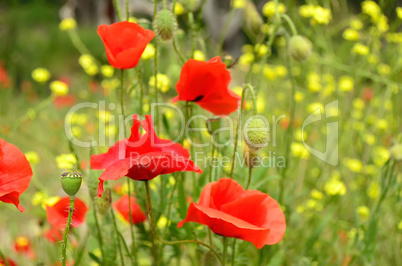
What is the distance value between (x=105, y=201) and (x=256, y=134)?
33 centimetres

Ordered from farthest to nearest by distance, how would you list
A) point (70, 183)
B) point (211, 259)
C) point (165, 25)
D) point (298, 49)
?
1. point (298, 49)
2. point (165, 25)
3. point (211, 259)
4. point (70, 183)

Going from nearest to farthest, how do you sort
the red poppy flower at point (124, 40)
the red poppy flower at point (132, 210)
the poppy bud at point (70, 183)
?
the poppy bud at point (70, 183)
the red poppy flower at point (124, 40)
the red poppy flower at point (132, 210)

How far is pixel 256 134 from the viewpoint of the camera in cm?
85

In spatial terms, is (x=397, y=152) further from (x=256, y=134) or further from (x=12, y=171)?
(x=12, y=171)

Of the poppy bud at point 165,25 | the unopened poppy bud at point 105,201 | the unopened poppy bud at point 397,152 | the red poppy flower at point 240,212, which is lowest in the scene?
the unopened poppy bud at point 105,201

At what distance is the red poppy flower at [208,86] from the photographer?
84 centimetres

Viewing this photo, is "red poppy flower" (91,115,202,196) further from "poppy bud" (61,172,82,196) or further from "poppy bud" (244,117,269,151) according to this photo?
"poppy bud" (244,117,269,151)

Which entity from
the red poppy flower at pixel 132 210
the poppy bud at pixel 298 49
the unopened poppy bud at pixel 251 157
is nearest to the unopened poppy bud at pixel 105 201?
the red poppy flower at pixel 132 210

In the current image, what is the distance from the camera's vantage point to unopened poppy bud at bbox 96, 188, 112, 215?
0.91 meters

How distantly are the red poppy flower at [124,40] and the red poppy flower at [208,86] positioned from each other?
0.30ft

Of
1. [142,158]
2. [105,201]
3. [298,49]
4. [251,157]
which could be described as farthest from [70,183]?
[298,49]

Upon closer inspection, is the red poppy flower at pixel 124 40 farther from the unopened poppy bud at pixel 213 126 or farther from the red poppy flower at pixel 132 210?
the red poppy flower at pixel 132 210

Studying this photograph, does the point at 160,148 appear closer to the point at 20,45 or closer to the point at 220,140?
the point at 220,140

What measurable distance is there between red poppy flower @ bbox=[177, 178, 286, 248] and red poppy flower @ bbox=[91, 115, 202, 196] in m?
0.07
